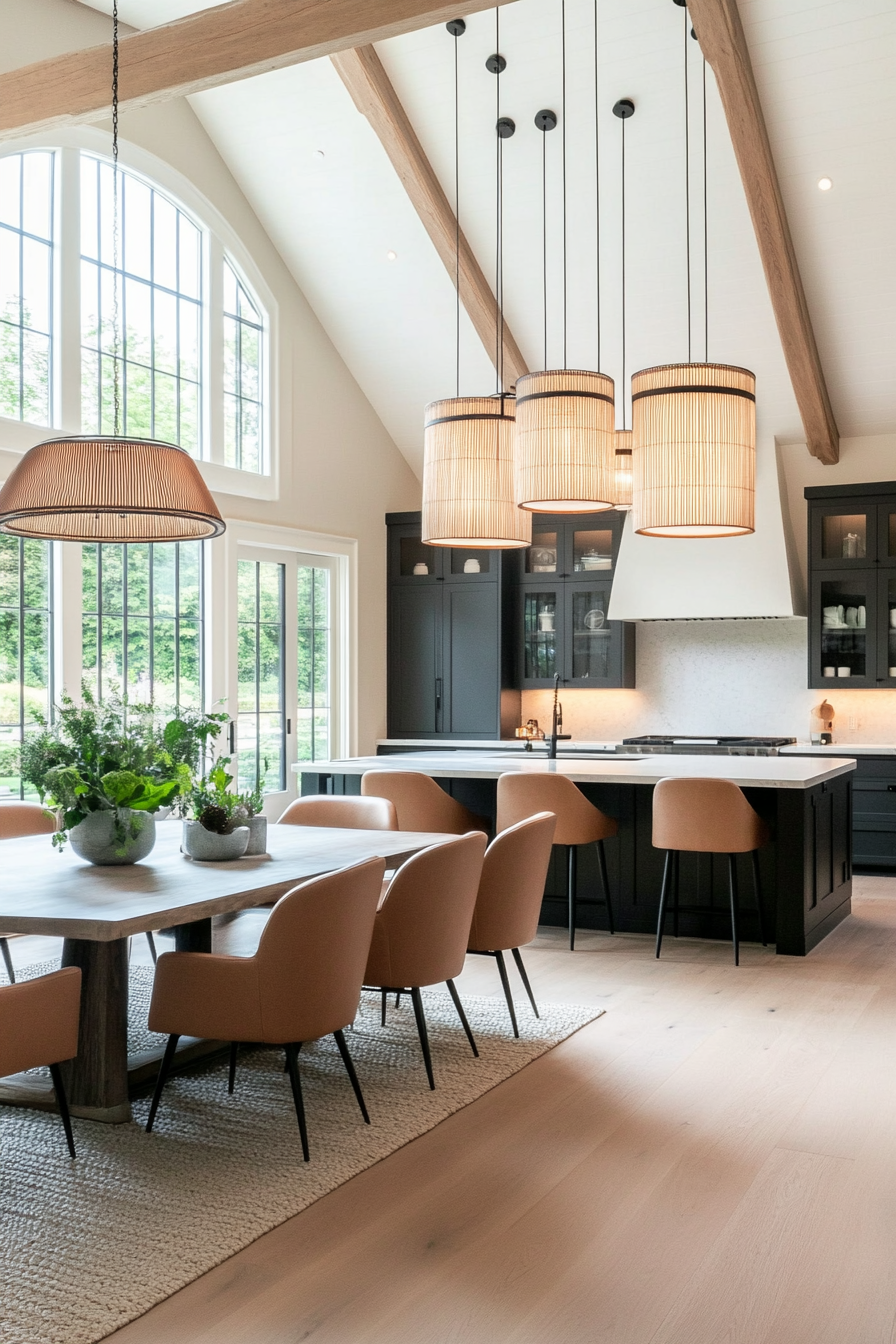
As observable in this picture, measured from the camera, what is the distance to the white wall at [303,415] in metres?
6.34

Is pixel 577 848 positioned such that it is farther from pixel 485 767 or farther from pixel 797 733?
pixel 797 733

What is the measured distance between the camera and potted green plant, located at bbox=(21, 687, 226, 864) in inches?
142

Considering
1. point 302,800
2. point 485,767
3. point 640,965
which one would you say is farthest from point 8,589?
point 640,965

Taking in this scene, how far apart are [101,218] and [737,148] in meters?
3.39

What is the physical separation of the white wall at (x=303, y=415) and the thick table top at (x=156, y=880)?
2851mm

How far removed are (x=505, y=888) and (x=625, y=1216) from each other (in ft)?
4.56

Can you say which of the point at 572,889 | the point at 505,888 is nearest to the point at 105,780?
the point at 505,888

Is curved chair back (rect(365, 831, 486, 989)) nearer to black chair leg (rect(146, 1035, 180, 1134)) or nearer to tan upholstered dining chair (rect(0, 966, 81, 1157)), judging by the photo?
black chair leg (rect(146, 1035, 180, 1134))

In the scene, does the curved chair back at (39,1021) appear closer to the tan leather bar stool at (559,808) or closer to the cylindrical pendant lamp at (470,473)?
the cylindrical pendant lamp at (470,473)

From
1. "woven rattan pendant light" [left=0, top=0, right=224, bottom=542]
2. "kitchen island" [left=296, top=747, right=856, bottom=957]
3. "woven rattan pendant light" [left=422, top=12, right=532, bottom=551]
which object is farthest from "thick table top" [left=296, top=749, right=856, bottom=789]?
"woven rattan pendant light" [left=0, top=0, right=224, bottom=542]

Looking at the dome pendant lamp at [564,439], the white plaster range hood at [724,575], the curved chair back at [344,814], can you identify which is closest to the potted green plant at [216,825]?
the curved chair back at [344,814]

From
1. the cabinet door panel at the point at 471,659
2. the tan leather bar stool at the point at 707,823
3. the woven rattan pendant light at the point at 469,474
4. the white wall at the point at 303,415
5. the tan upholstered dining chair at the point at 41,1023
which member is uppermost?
the white wall at the point at 303,415

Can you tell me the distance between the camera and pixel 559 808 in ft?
18.0

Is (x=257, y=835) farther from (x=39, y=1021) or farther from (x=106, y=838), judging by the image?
(x=39, y=1021)
